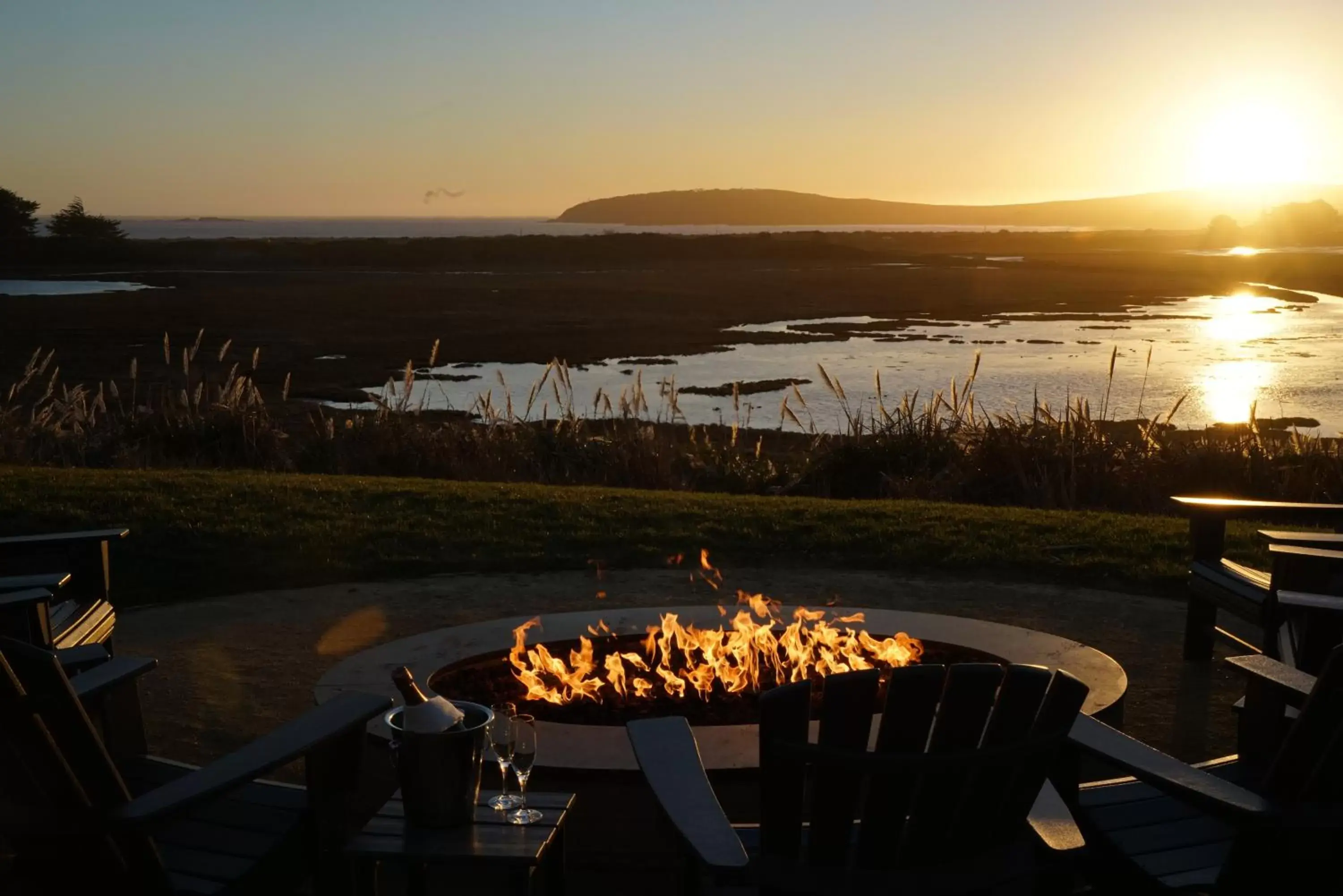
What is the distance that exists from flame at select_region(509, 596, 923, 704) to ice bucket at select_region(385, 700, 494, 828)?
1399mm

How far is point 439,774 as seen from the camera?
305cm

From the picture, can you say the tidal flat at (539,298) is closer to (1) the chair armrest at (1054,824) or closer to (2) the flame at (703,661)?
(2) the flame at (703,661)

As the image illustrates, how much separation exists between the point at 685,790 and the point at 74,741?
1286 millimetres

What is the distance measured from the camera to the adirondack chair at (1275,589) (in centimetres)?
455

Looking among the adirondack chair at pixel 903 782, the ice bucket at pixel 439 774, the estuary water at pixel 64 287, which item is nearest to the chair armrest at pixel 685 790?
the adirondack chair at pixel 903 782

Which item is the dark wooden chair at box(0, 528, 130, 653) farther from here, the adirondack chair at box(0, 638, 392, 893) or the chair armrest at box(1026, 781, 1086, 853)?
the chair armrest at box(1026, 781, 1086, 853)

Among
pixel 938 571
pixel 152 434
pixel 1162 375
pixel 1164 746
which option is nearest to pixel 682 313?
pixel 1162 375

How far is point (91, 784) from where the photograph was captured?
2725 millimetres

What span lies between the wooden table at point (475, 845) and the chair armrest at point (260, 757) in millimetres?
240

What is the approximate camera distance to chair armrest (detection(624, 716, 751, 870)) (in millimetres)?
2689

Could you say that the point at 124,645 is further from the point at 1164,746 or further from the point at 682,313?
the point at 682,313

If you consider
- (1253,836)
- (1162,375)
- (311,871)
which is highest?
(1253,836)

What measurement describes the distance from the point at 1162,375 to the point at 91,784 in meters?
27.7

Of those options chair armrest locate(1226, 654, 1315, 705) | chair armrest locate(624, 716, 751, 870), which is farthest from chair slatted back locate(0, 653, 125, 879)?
chair armrest locate(1226, 654, 1315, 705)
